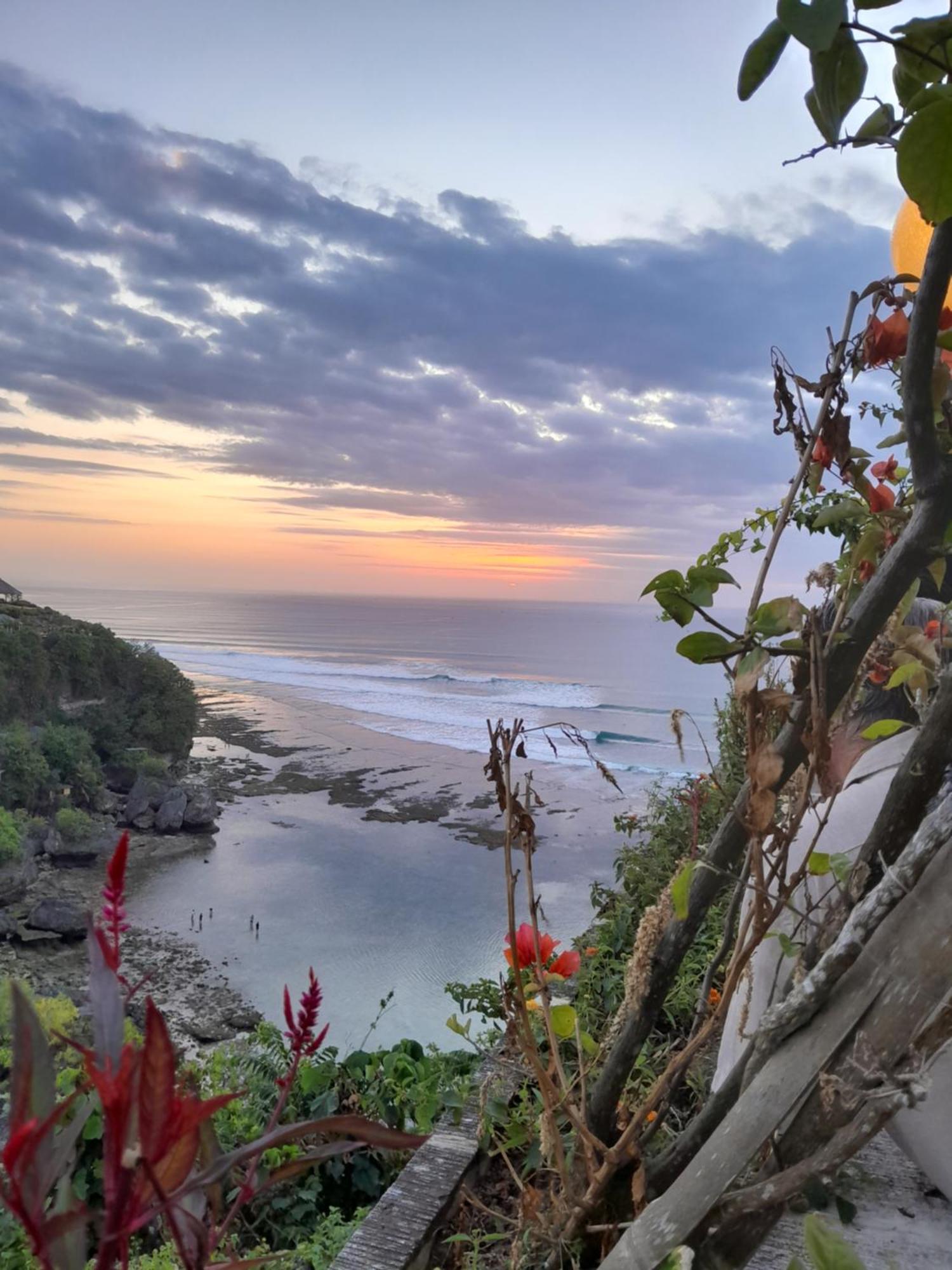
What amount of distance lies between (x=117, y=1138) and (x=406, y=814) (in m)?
15.1

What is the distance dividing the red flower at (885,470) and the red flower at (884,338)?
1.10 feet

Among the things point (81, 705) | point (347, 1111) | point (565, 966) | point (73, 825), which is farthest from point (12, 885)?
point (565, 966)

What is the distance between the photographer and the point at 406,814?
49.2 feet

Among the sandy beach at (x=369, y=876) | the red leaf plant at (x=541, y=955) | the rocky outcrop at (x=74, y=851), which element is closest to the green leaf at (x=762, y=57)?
the red leaf plant at (x=541, y=955)

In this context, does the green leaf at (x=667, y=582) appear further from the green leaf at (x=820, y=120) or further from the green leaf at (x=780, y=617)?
the green leaf at (x=820, y=120)

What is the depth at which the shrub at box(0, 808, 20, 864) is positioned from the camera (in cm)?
1412

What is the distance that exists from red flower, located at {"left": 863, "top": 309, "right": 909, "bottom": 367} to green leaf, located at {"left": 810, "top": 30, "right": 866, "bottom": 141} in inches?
9.6

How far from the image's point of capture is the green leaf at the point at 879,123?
624mm

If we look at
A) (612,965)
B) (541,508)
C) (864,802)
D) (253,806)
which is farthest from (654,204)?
(541,508)

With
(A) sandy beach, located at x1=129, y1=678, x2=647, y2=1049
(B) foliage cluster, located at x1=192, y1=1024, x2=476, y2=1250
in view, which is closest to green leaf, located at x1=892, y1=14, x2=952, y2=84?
(B) foliage cluster, located at x1=192, y1=1024, x2=476, y2=1250

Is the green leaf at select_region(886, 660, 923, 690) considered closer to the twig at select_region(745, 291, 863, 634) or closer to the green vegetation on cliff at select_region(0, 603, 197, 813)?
the twig at select_region(745, 291, 863, 634)

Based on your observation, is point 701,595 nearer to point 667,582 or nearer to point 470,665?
point 667,582

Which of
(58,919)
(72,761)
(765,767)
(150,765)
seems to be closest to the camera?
(765,767)

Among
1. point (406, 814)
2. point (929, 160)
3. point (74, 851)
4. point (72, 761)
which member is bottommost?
point (74, 851)
